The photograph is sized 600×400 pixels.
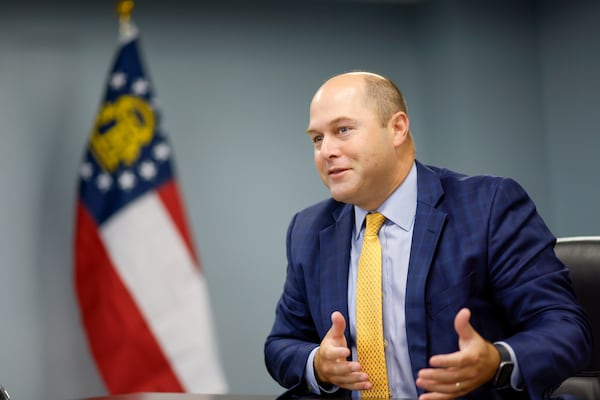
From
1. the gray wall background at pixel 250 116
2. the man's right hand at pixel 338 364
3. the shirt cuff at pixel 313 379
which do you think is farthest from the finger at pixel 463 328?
the gray wall background at pixel 250 116

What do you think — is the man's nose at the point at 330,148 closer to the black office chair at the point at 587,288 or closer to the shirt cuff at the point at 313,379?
the shirt cuff at the point at 313,379

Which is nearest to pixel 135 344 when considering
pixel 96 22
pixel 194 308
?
pixel 194 308

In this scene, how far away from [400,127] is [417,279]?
44 centimetres

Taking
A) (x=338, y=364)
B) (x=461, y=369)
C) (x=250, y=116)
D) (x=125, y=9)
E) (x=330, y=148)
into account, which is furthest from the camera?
(x=250, y=116)

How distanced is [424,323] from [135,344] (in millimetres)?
2402

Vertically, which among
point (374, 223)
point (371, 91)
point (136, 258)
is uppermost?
point (371, 91)

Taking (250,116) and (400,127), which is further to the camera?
(250,116)

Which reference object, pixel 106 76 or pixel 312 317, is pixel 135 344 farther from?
pixel 312 317

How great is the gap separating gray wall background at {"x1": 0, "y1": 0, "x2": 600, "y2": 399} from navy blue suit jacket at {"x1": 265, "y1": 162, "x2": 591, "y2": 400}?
2.45 m

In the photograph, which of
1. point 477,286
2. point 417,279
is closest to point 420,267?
point 417,279

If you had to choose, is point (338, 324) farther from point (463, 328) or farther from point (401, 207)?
point (401, 207)

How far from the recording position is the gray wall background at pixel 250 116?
4.28 meters

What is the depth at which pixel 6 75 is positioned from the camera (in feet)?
14.2

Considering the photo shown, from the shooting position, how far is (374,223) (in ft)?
7.03
